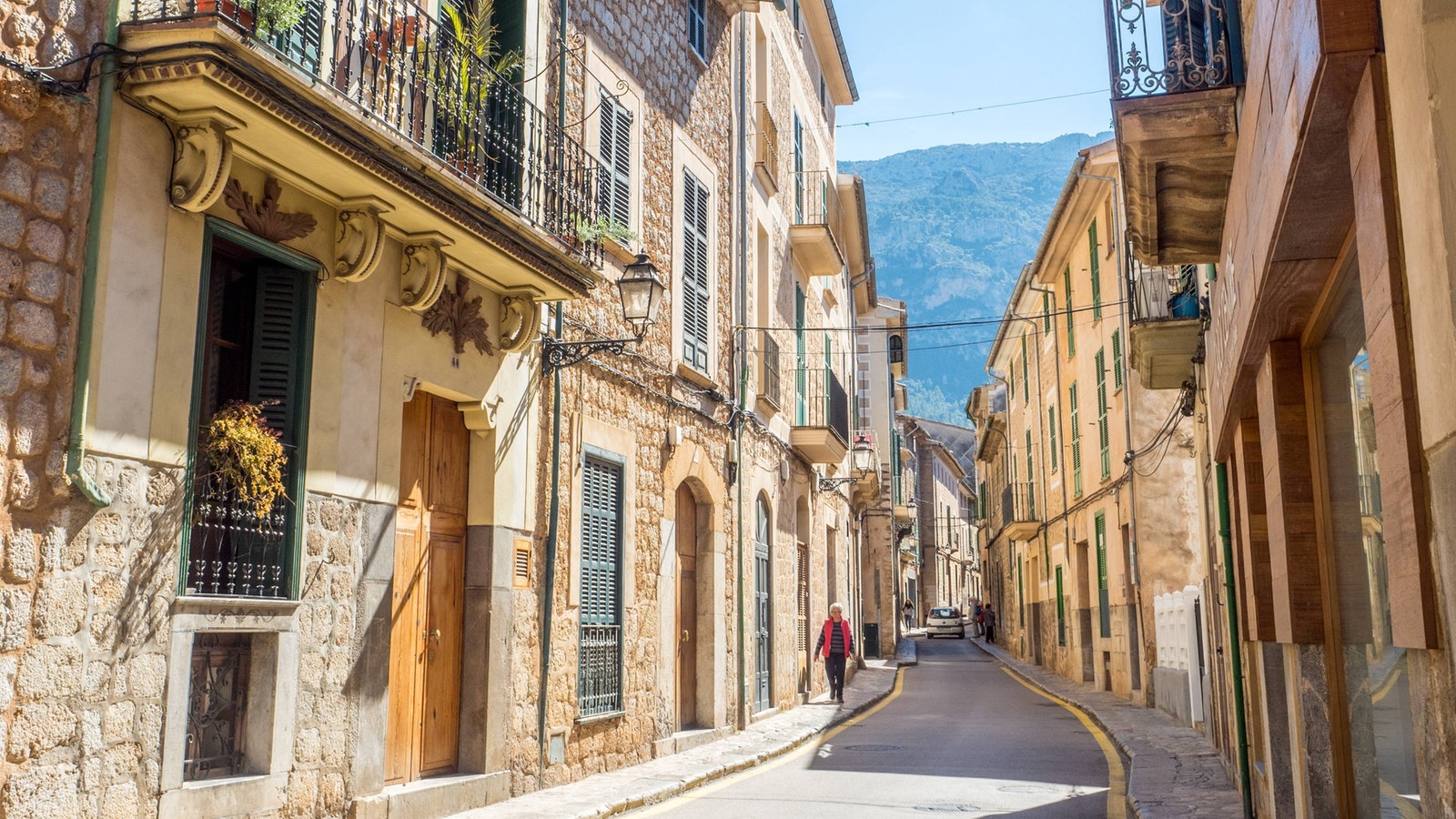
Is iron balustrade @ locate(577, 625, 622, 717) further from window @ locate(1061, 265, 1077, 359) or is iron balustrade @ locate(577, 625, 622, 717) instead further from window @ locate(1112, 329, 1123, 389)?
window @ locate(1061, 265, 1077, 359)

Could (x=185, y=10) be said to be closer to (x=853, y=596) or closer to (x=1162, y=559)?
(x=1162, y=559)

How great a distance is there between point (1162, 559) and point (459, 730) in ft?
42.8

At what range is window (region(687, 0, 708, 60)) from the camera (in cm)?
1496

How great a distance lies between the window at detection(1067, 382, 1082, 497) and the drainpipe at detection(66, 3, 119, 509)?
2157cm

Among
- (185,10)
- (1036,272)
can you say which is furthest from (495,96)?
(1036,272)

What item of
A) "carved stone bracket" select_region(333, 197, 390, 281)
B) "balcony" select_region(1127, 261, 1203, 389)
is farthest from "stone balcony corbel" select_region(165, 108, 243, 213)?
"balcony" select_region(1127, 261, 1203, 389)

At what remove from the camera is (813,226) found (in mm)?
21062

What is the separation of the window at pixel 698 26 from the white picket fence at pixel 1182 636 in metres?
9.10

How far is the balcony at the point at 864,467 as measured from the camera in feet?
91.7

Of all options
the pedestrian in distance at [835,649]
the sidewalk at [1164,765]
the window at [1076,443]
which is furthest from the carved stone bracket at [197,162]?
the window at [1076,443]

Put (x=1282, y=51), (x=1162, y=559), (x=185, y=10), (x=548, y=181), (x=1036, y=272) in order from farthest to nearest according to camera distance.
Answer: (x=1036, y=272) → (x=1162, y=559) → (x=548, y=181) → (x=185, y=10) → (x=1282, y=51)

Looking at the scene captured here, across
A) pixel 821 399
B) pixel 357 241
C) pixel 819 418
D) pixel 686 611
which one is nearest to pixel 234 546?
pixel 357 241

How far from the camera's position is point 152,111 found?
624cm

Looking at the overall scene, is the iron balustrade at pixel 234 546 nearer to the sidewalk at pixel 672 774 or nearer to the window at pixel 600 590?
the sidewalk at pixel 672 774
